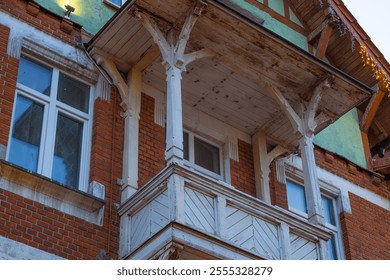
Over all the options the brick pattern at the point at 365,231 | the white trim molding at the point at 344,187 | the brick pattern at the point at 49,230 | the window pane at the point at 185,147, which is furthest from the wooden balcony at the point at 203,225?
the white trim molding at the point at 344,187

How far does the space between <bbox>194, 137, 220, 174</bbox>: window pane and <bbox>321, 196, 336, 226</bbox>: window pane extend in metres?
2.50

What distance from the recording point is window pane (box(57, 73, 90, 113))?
1267 cm

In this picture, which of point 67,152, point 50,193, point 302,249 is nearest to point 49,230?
point 50,193

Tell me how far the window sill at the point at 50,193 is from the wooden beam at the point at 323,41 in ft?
21.3

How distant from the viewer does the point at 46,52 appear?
41.6 feet

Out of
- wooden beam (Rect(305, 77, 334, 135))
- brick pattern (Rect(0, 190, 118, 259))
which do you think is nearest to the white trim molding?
wooden beam (Rect(305, 77, 334, 135))

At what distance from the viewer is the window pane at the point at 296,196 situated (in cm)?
1485

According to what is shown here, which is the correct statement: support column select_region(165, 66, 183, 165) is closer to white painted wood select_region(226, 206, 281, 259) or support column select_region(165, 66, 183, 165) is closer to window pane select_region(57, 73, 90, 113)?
white painted wood select_region(226, 206, 281, 259)

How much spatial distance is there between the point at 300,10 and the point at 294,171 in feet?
12.1

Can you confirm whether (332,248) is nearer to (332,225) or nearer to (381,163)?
(332,225)

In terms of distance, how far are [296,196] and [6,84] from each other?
556cm

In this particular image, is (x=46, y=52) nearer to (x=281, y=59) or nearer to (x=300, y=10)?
(x=281, y=59)

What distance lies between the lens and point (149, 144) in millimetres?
12891

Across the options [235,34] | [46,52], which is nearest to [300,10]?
[235,34]
